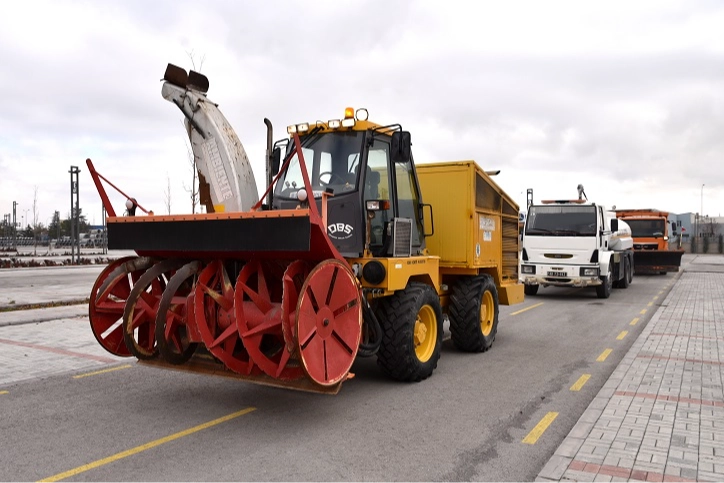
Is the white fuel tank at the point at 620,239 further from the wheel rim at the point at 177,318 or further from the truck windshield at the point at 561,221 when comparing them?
the wheel rim at the point at 177,318

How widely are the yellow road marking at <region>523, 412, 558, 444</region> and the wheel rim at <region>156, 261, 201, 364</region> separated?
324cm

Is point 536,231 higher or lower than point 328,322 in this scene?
higher

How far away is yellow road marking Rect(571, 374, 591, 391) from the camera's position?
6887 millimetres

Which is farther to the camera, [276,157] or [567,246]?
[567,246]

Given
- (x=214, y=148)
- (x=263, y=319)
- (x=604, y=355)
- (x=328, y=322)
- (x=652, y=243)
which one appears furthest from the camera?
(x=652, y=243)

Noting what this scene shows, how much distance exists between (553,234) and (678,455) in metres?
12.6

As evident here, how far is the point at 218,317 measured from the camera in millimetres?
5773

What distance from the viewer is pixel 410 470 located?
4.47 meters

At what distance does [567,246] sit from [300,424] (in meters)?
12.8

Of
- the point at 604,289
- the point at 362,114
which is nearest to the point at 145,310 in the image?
the point at 362,114

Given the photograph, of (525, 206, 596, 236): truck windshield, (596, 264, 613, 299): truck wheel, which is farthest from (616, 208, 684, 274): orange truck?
(525, 206, 596, 236): truck windshield

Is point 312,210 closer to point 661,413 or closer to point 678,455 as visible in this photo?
point 678,455

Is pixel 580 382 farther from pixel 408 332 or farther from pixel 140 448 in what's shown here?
pixel 140 448

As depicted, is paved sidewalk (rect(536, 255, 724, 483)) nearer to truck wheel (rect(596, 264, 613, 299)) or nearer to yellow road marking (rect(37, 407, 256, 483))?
yellow road marking (rect(37, 407, 256, 483))
